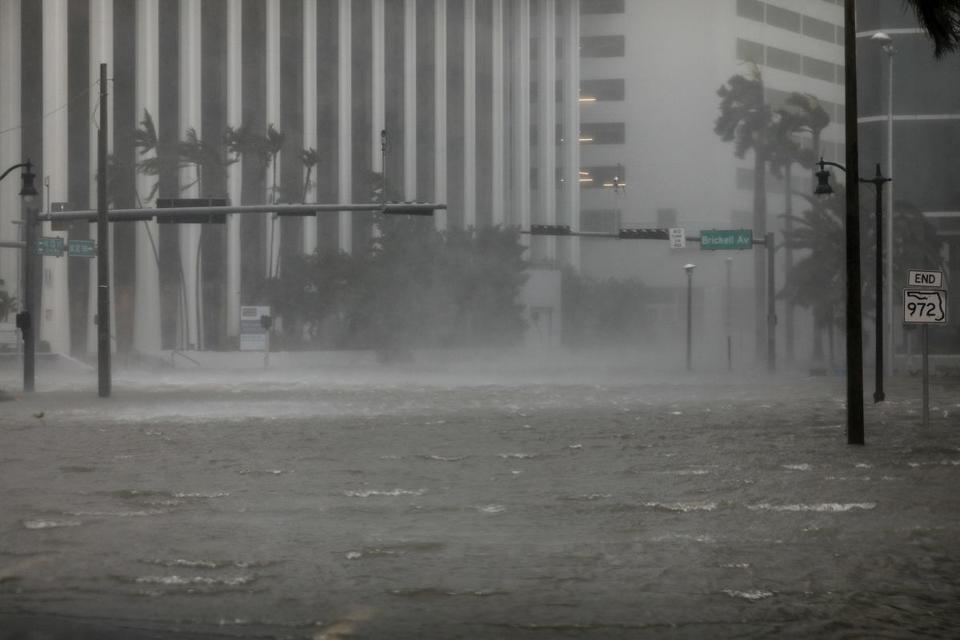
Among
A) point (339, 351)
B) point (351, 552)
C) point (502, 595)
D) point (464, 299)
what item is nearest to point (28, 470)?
point (351, 552)

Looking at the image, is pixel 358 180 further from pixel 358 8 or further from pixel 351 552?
pixel 351 552

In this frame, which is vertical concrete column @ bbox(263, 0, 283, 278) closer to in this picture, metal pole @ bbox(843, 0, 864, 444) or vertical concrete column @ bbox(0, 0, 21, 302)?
vertical concrete column @ bbox(0, 0, 21, 302)

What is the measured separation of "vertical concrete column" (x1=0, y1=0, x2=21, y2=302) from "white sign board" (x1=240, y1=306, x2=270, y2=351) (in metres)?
16.3

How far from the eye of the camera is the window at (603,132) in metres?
105

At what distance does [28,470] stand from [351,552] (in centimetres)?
863

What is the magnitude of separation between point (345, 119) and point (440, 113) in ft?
25.4

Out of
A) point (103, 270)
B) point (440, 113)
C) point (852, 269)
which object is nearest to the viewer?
point (852, 269)

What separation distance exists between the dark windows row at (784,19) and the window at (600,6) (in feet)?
31.1

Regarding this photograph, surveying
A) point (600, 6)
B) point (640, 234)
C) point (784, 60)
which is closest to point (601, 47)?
point (600, 6)

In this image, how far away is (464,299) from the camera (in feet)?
265

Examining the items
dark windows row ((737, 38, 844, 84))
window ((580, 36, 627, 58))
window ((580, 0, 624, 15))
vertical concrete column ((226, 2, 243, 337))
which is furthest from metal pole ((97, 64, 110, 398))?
window ((580, 0, 624, 15))

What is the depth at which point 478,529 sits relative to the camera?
12492 mm

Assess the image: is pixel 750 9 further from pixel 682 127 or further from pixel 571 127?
pixel 571 127

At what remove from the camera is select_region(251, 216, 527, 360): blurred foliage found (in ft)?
248
